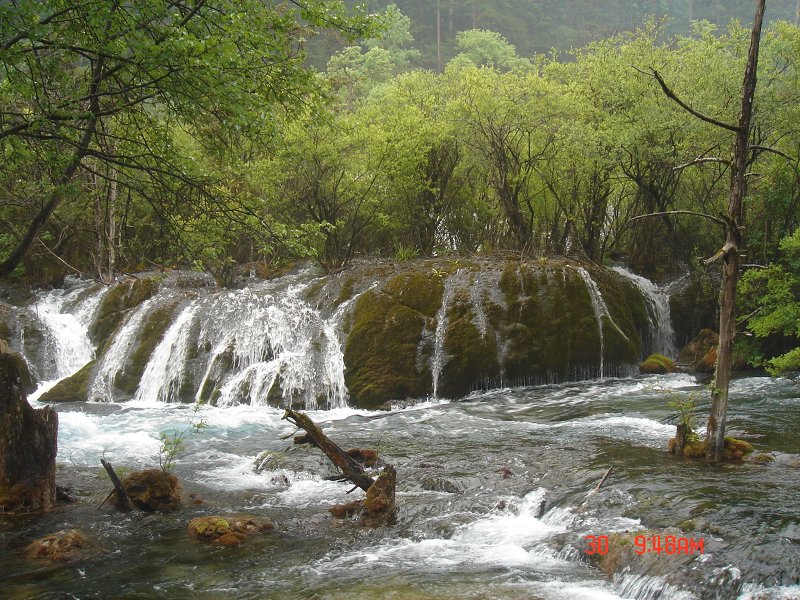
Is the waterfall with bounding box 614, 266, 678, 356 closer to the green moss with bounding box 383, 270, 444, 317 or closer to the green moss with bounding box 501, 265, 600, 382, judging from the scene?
the green moss with bounding box 501, 265, 600, 382

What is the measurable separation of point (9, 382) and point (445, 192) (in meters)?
17.4

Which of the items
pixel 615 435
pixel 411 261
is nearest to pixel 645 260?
pixel 411 261

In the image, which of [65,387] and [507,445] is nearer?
[507,445]

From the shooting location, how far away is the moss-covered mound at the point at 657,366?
18.6 m

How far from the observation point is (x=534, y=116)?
21078 mm

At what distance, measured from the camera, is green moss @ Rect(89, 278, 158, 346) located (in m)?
20.4

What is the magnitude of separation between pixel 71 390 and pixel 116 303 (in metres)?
4.09

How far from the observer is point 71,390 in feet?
57.3

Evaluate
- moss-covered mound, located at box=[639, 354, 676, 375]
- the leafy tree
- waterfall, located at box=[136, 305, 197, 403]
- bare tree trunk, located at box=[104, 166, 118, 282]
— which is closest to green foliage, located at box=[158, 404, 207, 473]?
bare tree trunk, located at box=[104, 166, 118, 282]

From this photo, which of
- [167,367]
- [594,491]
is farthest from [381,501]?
[167,367]

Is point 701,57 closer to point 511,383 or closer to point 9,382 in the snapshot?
point 511,383

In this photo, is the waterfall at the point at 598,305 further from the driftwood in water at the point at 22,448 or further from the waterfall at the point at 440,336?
the driftwood in water at the point at 22,448

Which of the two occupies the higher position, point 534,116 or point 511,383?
point 534,116

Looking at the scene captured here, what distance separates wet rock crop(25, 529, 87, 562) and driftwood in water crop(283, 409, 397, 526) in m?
2.49
